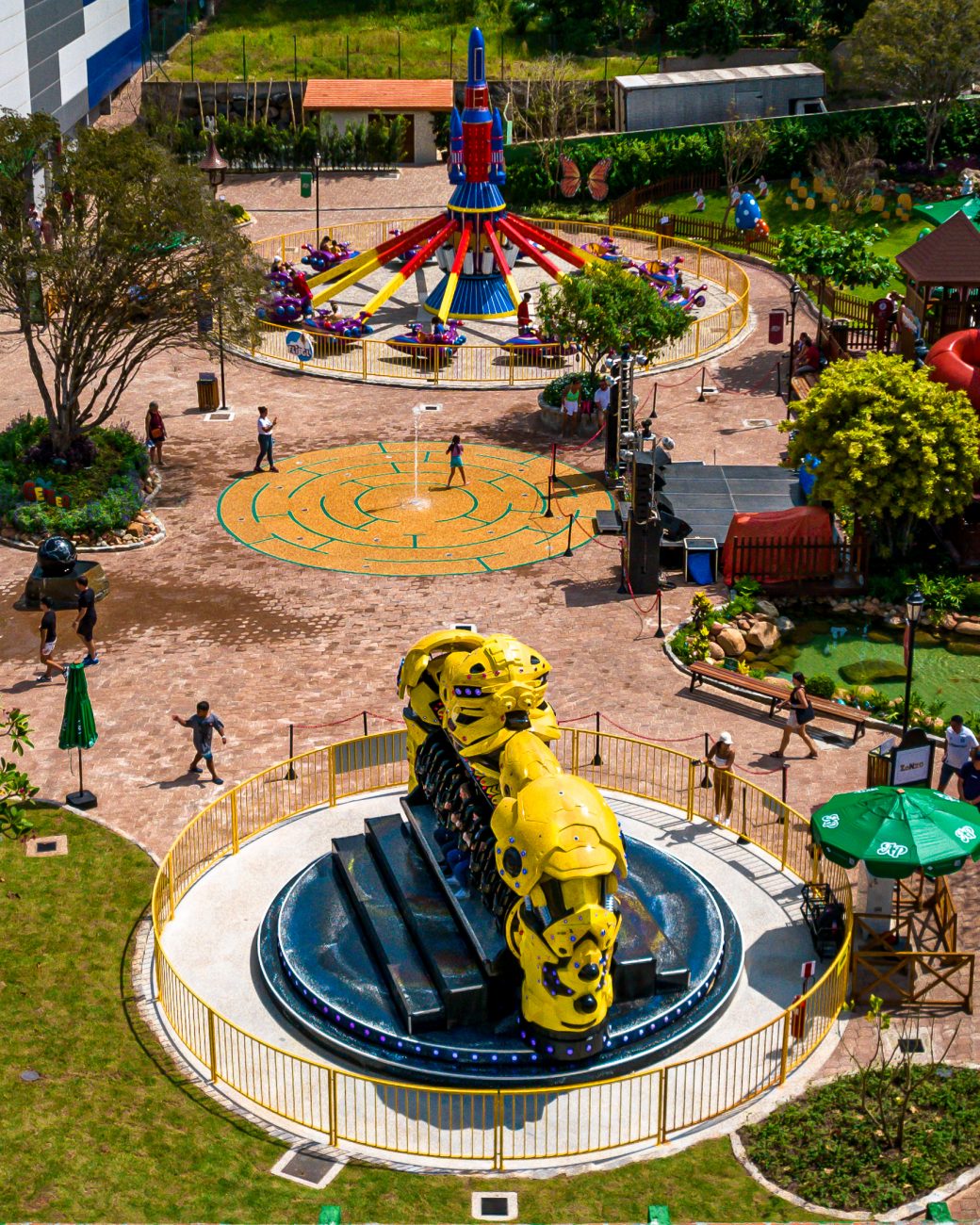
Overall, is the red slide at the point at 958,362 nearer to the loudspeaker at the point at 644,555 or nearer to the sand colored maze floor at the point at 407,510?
the loudspeaker at the point at 644,555

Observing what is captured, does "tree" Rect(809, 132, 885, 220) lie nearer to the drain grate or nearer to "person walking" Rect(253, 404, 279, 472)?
"person walking" Rect(253, 404, 279, 472)

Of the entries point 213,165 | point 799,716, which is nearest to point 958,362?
point 799,716

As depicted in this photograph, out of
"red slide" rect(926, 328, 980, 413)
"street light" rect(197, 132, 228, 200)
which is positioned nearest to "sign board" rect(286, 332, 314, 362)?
"street light" rect(197, 132, 228, 200)

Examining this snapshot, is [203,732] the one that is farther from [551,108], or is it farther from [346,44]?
[346,44]

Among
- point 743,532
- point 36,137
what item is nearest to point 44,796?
point 743,532

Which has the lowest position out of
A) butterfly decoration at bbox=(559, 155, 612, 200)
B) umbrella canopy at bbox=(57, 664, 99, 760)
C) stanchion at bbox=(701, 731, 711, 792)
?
stanchion at bbox=(701, 731, 711, 792)

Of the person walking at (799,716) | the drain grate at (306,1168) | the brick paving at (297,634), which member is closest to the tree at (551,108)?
the brick paving at (297,634)

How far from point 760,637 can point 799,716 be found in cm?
514

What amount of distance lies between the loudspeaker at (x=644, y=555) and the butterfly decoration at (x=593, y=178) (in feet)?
111

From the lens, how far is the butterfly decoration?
70.3 meters

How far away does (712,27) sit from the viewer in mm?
81000

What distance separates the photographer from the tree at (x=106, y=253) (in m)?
42.4

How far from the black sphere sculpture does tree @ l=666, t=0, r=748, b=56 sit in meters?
51.4

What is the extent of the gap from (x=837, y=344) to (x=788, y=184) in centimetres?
2213
